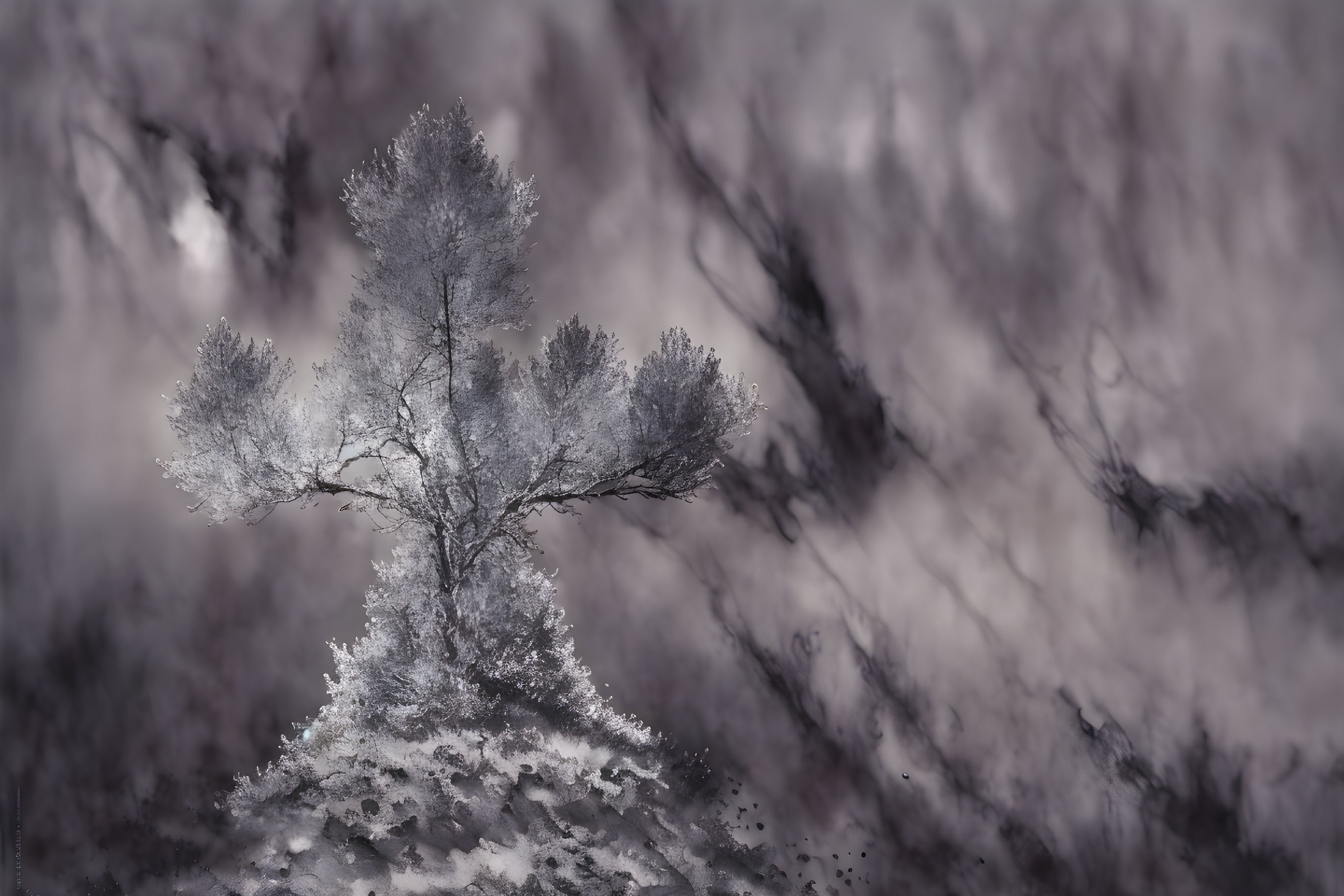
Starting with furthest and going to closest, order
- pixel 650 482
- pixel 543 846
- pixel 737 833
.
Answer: pixel 650 482 < pixel 737 833 < pixel 543 846

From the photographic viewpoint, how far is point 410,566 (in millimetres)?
10891

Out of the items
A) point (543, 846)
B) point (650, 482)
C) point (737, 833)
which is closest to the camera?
point (543, 846)

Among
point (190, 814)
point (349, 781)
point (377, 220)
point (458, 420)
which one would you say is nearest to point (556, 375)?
point (458, 420)

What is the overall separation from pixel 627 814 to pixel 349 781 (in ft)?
8.09

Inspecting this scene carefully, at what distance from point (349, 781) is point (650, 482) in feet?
12.8

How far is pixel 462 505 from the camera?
10.9 metres

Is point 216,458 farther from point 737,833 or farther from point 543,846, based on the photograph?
point 737,833

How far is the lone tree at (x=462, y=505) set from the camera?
997cm

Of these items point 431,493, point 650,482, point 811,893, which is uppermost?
point 650,482

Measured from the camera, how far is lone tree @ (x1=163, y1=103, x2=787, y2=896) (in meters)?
9.97

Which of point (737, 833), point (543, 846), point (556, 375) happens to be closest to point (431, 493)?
point (556, 375)

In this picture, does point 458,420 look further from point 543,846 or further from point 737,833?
point 737,833

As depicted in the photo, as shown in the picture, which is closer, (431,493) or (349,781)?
(349,781)

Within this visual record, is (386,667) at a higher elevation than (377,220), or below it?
below
